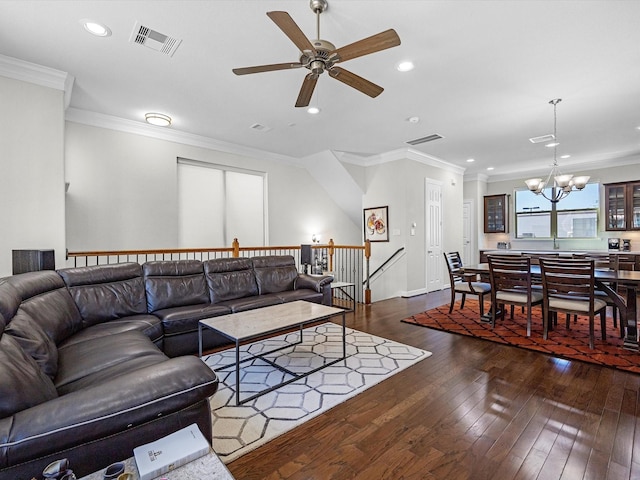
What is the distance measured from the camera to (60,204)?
340 cm

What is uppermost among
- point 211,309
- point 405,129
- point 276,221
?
point 405,129

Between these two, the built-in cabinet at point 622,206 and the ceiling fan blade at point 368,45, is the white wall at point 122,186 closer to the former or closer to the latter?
the ceiling fan blade at point 368,45

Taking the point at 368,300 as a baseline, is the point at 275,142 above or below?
above

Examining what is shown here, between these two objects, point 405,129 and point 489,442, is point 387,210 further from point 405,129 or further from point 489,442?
point 489,442

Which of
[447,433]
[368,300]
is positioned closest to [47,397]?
[447,433]

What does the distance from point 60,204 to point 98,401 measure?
10.4ft

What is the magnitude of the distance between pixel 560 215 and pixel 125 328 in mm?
9117

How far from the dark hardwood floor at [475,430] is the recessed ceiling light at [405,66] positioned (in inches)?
117

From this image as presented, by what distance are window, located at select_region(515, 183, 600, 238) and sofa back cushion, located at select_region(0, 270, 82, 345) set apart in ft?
30.7

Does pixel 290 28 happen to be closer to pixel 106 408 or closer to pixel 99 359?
pixel 106 408

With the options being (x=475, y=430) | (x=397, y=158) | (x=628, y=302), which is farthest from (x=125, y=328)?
(x=397, y=158)

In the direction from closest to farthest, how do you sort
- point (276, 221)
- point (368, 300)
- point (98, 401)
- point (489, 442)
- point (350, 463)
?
point (98, 401) < point (350, 463) < point (489, 442) < point (368, 300) < point (276, 221)

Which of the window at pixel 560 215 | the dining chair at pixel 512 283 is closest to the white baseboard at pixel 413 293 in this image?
the dining chair at pixel 512 283

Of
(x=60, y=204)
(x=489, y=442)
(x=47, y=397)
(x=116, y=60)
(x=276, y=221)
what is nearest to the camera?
(x=47, y=397)
